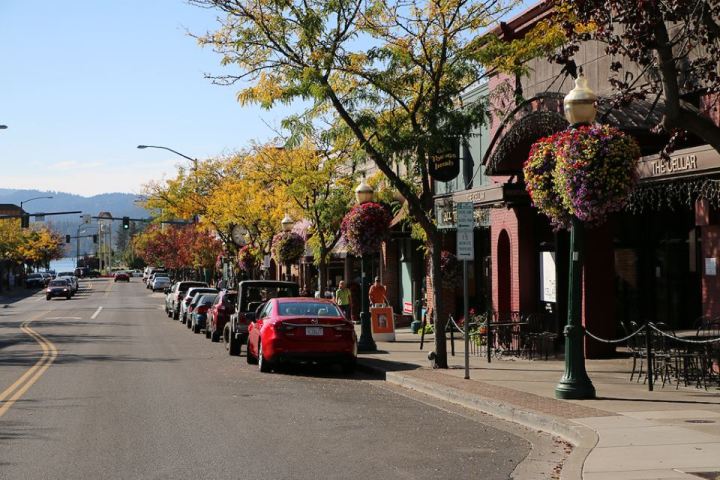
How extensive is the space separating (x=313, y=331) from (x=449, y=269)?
9.68 m

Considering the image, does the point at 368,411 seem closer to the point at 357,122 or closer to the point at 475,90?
the point at 357,122

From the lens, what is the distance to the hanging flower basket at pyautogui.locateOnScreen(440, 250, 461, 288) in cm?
2733

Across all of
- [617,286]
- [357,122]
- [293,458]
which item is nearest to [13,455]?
[293,458]

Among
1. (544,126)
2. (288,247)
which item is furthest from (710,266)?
(288,247)

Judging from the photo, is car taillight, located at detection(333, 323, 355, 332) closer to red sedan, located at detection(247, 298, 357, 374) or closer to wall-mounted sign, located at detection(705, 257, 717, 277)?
red sedan, located at detection(247, 298, 357, 374)

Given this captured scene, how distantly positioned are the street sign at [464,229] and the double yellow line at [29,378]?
24.1 feet

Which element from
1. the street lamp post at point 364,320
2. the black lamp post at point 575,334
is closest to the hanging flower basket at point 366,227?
the street lamp post at point 364,320

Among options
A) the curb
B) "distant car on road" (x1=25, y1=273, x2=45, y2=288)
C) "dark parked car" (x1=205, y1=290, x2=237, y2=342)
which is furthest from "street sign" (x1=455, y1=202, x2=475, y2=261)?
"distant car on road" (x1=25, y1=273, x2=45, y2=288)

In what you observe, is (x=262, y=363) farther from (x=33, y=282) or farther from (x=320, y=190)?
(x=33, y=282)

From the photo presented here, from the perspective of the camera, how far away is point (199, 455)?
31.7 ft

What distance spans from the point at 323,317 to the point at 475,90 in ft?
36.6

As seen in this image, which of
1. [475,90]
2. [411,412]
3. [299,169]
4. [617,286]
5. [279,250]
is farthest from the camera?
[279,250]

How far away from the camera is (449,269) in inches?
1080

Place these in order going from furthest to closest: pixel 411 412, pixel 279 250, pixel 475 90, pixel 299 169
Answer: pixel 279 250, pixel 299 169, pixel 475 90, pixel 411 412
